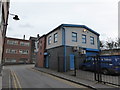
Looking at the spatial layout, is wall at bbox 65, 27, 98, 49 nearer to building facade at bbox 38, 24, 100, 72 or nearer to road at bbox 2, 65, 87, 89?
building facade at bbox 38, 24, 100, 72

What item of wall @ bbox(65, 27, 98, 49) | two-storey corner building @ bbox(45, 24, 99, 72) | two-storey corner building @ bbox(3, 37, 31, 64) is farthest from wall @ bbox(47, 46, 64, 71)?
two-storey corner building @ bbox(3, 37, 31, 64)

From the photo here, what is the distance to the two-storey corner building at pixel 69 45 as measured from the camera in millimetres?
16953

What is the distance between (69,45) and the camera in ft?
57.4

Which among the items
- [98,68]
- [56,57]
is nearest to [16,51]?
[56,57]

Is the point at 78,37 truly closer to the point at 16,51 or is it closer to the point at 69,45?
the point at 69,45

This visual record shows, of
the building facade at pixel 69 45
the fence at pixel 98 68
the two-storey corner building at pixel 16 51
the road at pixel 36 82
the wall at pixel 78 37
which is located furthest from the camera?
the two-storey corner building at pixel 16 51

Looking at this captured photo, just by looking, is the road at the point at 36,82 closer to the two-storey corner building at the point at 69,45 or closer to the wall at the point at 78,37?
the two-storey corner building at the point at 69,45

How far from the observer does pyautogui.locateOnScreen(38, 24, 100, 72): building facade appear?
16938 mm

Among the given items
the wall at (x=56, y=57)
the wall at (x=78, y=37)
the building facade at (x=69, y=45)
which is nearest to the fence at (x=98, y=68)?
the wall at (x=56, y=57)

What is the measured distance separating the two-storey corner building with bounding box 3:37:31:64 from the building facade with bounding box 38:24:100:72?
26326 millimetres

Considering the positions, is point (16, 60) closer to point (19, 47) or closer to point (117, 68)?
point (19, 47)

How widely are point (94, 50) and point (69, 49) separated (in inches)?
216

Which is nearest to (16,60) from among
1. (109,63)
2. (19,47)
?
(19,47)

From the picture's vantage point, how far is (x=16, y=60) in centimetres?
4319
